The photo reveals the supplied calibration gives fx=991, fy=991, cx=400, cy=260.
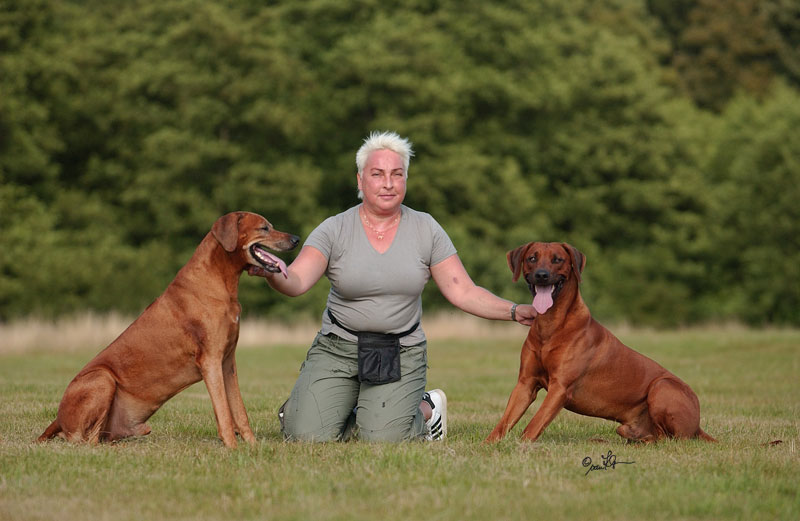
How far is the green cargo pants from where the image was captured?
6555 millimetres

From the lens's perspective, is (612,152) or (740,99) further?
(740,99)

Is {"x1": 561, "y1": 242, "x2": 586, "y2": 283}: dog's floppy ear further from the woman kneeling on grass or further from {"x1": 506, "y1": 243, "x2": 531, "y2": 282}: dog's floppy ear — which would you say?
the woman kneeling on grass

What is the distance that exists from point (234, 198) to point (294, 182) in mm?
1861

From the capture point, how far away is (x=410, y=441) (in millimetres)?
6398

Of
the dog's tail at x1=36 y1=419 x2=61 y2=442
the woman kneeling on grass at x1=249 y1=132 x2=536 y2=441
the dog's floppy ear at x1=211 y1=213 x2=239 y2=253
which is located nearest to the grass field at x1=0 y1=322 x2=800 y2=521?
the dog's tail at x1=36 y1=419 x2=61 y2=442

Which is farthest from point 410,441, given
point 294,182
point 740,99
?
point 740,99

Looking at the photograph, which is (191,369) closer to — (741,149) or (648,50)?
(741,149)

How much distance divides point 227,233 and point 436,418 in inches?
80.3

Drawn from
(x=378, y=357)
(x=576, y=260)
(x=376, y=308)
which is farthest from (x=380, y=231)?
(x=576, y=260)

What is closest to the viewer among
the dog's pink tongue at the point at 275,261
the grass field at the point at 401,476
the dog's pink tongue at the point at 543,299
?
the grass field at the point at 401,476

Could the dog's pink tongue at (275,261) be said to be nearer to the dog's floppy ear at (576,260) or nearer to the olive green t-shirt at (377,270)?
the olive green t-shirt at (377,270)

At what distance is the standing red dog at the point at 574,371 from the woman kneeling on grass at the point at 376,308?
225 millimetres

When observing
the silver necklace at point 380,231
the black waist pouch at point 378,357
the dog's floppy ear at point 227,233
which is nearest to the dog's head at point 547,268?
the silver necklace at point 380,231

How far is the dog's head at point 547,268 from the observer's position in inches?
243
